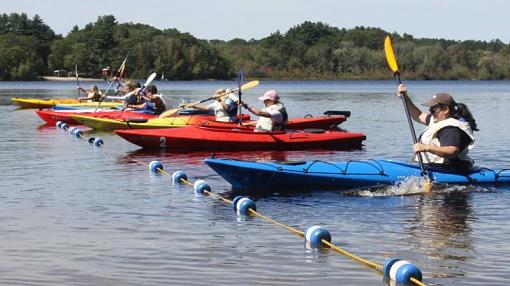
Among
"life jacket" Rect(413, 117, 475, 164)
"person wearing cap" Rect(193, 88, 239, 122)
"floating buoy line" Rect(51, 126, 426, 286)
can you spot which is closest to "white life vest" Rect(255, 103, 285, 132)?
"person wearing cap" Rect(193, 88, 239, 122)

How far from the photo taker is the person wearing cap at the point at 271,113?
61.1 ft

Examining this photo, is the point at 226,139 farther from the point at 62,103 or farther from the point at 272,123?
A: the point at 62,103

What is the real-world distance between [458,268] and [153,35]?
124777mm

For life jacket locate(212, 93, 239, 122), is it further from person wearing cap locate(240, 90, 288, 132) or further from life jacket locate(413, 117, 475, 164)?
life jacket locate(413, 117, 475, 164)

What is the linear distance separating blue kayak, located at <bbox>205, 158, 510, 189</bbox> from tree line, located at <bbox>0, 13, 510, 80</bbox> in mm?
102345

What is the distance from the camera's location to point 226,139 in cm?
1958

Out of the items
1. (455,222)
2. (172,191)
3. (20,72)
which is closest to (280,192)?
(172,191)

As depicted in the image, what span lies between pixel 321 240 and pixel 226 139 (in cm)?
996

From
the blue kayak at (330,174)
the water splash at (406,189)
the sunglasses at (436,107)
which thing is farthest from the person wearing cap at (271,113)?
the sunglasses at (436,107)

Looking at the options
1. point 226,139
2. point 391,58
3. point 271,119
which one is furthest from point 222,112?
point 391,58

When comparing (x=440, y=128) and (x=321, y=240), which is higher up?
(x=440, y=128)

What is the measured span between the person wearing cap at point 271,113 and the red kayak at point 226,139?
20 cm

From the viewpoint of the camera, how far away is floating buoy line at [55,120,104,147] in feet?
73.1

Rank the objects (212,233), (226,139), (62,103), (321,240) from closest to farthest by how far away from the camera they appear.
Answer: (321,240) → (212,233) → (226,139) → (62,103)
